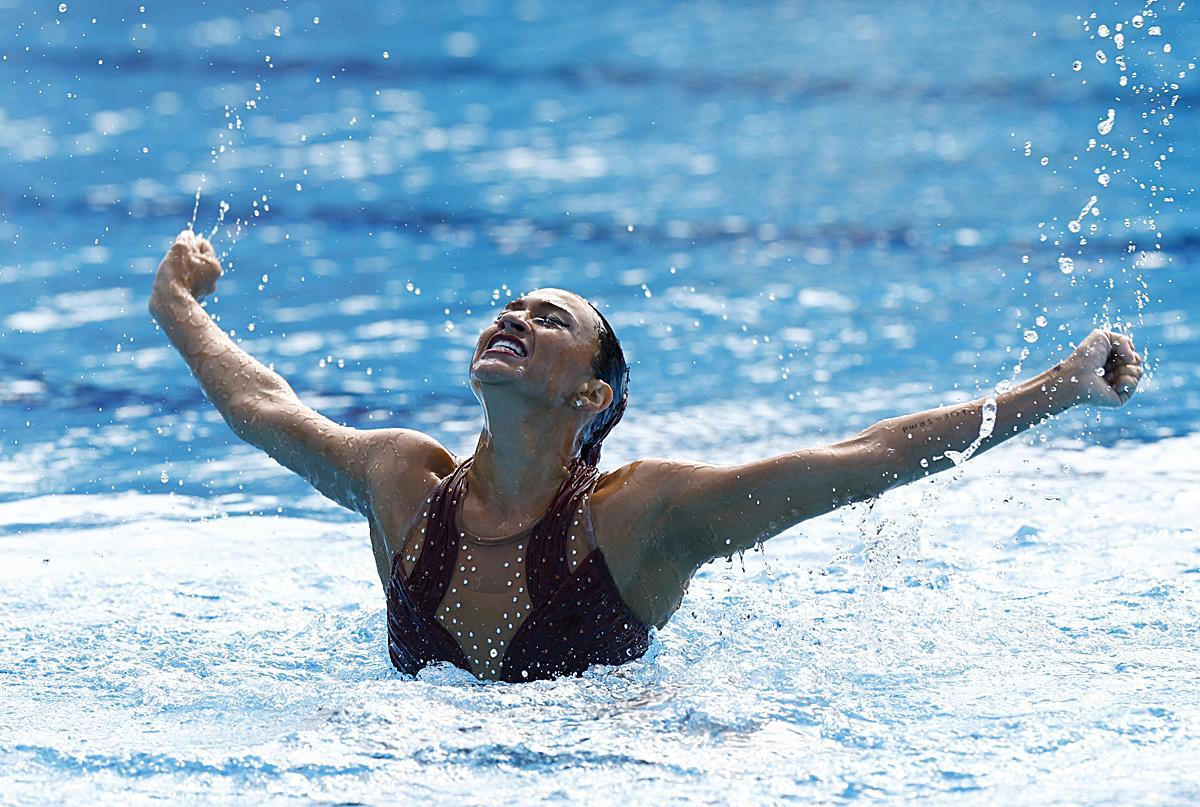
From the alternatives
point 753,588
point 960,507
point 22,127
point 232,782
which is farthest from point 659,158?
point 232,782

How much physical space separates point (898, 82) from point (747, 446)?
164 inches

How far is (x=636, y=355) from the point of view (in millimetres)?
5367

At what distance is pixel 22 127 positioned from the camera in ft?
25.0

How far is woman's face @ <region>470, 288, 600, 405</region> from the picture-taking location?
104 inches

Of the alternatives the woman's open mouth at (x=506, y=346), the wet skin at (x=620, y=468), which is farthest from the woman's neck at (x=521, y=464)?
the woman's open mouth at (x=506, y=346)

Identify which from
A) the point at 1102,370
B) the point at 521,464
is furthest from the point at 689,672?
the point at 1102,370

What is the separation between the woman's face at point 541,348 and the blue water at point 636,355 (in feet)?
1.59

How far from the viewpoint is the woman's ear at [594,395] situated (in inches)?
108

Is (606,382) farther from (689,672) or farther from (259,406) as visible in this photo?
(259,406)

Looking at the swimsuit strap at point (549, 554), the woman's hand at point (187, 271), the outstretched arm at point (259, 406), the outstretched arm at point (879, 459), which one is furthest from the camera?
the woman's hand at point (187, 271)

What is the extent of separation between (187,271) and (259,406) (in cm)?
43

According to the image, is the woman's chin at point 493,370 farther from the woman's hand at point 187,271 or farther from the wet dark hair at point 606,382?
the woman's hand at point 187,271

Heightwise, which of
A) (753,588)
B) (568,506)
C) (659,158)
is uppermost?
(659,158)

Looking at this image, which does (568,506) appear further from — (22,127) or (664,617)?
(22,127)
